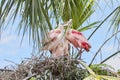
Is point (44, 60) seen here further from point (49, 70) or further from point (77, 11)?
point (77, 11)

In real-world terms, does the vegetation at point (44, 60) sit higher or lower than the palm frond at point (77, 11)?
lower

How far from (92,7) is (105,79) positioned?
76.7 inches

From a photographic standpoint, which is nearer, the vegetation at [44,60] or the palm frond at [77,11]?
the vegetation at [44,60]

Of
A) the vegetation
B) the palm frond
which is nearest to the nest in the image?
the vegetation

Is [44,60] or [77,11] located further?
[77,11]

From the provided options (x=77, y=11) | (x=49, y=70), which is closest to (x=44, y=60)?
(x=49, y=70)

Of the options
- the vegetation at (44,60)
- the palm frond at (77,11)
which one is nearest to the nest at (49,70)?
the vegetation at (44,60)

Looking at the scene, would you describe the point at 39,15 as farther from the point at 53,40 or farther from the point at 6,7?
the point at 53,40

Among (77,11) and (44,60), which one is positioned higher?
(77,11)

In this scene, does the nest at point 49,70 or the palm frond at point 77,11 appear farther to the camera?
the palm frond at point 77,11

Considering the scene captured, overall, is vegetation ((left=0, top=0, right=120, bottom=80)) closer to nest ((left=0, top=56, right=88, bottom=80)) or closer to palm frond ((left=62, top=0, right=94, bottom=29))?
nest ((left=0, top=56, right=88, bottom=80))

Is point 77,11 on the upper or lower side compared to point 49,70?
upper

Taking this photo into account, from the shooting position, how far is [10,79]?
136 cm

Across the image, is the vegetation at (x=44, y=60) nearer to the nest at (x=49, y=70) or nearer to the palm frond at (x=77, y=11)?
the nest at (x=49, y=70)
